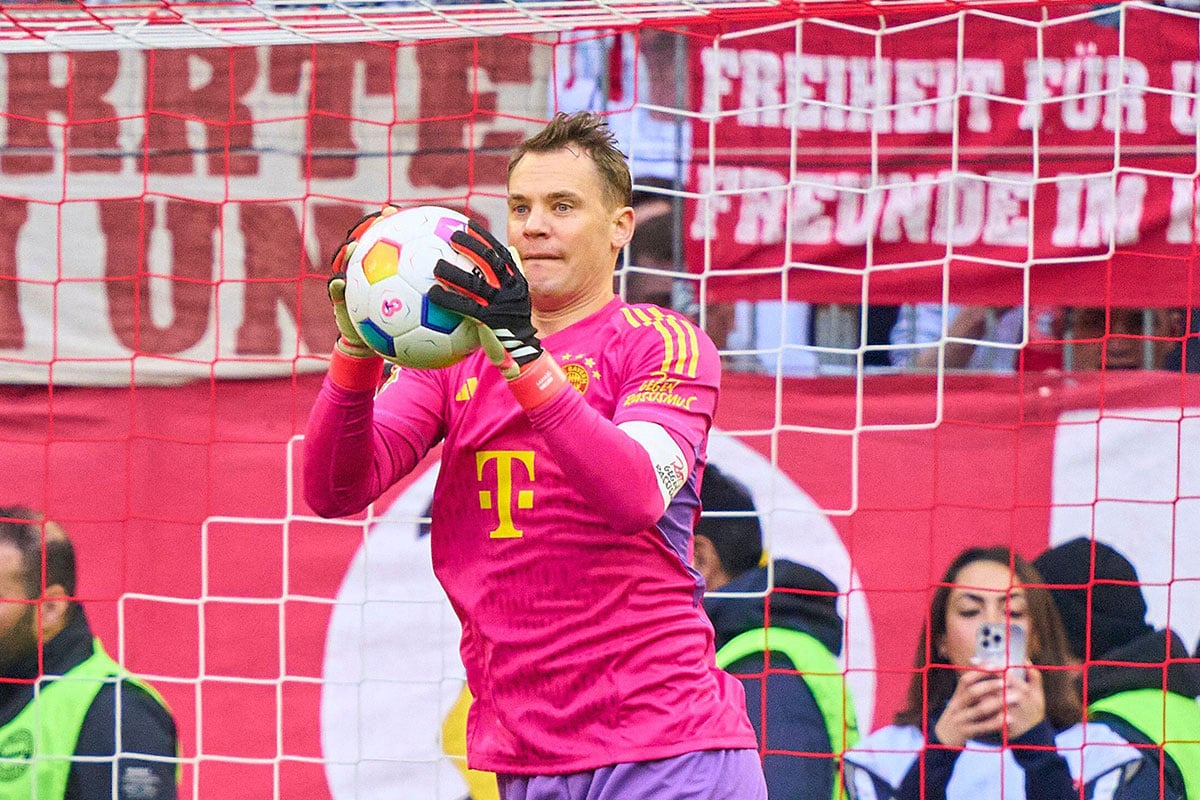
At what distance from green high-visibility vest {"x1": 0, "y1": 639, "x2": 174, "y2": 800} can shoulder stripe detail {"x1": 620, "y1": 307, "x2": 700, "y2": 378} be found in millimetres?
2674

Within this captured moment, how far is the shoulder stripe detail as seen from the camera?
220cm

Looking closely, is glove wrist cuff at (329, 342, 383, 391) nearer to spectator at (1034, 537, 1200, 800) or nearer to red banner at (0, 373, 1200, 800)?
red banner at (0, 373, 1200, 800)

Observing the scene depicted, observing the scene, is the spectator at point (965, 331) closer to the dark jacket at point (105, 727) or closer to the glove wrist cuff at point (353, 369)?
the glove wrist cuff at point (353, 369)

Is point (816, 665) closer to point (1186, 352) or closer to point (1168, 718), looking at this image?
point (1168, 718)

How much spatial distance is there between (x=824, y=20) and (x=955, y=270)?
842 millimetres

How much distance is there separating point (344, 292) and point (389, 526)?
2255 mm

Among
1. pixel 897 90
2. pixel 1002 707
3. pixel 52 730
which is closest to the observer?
pixel 1002 707

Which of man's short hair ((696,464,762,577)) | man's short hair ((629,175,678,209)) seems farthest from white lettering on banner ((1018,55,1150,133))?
man's short hair ((696,464,762,577))

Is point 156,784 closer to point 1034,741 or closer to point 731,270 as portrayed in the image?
point 731,270

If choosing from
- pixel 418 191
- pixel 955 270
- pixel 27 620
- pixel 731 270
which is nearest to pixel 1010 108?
pixel 955 270

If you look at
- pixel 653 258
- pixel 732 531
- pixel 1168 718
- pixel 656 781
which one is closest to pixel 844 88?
pixel 653 258

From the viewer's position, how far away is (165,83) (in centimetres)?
433

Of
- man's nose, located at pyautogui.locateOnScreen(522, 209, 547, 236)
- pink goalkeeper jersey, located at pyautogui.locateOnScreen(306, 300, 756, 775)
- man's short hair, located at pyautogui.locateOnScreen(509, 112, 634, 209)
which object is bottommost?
pink goalkeeper jersey, located at pyautogui.locateOnScreen(306, 300, 756, 775)

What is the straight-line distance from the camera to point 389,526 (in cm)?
426
